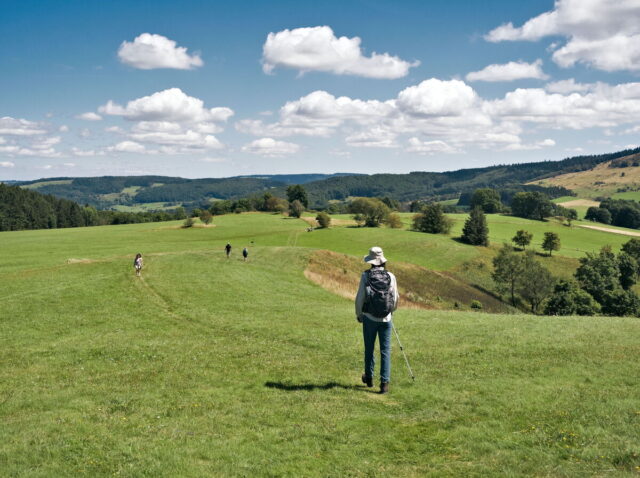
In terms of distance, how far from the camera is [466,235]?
13800cm

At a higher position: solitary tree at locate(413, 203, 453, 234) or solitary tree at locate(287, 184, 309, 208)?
solitary tree at locate(287, 184, 309, 208)

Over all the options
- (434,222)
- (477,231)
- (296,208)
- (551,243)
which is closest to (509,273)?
(551,243)

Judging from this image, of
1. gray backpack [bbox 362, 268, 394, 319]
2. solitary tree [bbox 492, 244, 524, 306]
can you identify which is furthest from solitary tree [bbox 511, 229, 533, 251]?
gray backpack [bbox 362, 268, 394, 319]

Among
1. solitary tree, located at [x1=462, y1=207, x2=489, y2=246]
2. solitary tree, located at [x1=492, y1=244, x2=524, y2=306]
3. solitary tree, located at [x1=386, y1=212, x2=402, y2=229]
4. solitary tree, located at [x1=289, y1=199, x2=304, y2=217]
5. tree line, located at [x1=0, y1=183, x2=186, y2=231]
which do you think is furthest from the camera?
solitary tree, located at [x1=289, y1=199, x2=304, y2=217]

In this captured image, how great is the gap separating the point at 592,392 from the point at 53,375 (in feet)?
62.0

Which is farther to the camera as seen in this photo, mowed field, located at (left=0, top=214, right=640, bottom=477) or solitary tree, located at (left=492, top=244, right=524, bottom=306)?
solitary tree, located at (left=492, top=244, right=524, bottom=306)

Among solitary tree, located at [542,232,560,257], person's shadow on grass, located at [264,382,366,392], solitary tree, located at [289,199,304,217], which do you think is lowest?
solitary tree, located at [542,232,560,257]

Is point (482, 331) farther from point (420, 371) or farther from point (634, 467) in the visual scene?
point (634, 467)

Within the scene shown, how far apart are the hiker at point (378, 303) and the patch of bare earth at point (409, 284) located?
105 ft

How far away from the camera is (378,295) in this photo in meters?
13.2

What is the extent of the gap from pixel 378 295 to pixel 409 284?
206ft

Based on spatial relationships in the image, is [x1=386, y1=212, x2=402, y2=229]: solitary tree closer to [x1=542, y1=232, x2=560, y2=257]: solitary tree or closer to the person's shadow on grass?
[x1=542, y1=232, x2=560, y2=257]: solitary tree

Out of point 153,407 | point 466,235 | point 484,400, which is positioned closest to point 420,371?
point 484,400

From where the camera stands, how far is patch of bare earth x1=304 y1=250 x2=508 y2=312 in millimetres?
54406
